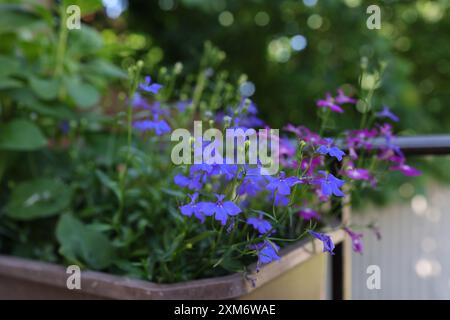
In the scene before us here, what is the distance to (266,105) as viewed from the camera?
237 centimetres

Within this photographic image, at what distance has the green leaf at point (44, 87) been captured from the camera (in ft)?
3.37

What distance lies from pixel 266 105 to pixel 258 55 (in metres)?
0.26

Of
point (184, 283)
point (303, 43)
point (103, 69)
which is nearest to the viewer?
point (184, 283)

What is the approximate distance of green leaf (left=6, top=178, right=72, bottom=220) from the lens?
98cm

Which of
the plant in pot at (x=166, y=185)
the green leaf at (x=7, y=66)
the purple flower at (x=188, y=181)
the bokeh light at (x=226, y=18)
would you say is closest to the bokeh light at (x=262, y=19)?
the bokeh light at (x=226, y=18)

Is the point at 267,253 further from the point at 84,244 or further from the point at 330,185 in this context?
the point at 84,244

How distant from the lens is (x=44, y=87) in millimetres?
1044

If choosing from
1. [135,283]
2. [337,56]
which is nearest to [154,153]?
[135,283]

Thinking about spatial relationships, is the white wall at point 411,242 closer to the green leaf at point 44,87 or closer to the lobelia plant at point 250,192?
the lobelia plant at point 250,192

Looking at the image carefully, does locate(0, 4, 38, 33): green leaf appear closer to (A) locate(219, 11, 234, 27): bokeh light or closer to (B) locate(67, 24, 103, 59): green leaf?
(B) locate(67, 24, 103, 59): green leaf

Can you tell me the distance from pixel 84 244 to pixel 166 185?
0.19 meters

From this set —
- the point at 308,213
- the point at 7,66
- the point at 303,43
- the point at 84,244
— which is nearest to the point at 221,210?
the point at 308,213

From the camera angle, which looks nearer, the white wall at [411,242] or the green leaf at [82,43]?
the green leaf at [82,43]
